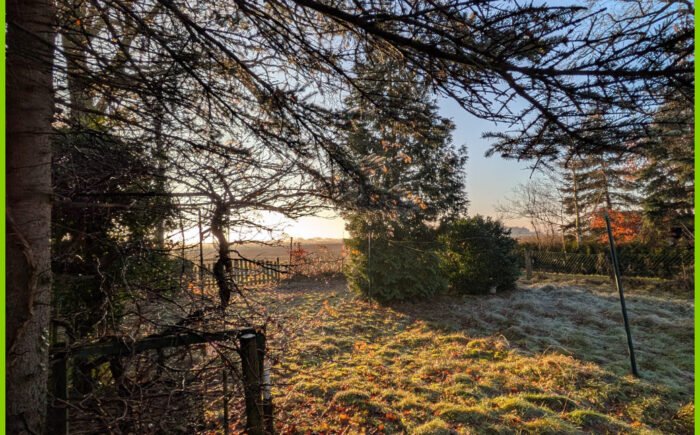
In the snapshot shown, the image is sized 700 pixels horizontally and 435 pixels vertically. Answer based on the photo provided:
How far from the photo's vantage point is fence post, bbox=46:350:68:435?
158cm

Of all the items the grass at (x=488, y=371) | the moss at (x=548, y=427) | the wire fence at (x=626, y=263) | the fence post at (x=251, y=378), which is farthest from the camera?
the wire fence at (x=626, y=263)

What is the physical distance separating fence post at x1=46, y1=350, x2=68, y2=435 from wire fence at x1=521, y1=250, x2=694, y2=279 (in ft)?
43.3

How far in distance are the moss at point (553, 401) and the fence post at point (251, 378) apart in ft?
9.97

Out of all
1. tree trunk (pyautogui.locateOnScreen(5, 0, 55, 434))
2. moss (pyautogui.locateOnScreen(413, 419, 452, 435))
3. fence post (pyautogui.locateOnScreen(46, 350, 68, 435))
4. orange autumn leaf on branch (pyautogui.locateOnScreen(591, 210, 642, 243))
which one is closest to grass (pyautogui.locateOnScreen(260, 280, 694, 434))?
moss (pyautogui.locateOnScreen(413, 419, 452, 435))

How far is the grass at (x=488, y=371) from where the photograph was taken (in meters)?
3.03

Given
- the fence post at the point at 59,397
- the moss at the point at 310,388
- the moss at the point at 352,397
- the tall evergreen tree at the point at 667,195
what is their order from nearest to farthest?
the fence post at the point at 59,397, the moss at the point at 352,397, the moss at the point at 310,388, the tall evergreen tree at the point at 667,195

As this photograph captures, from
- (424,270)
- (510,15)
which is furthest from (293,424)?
(424,270)

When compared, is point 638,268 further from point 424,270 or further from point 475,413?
point 475,413

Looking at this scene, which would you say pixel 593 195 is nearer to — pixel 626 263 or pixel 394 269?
pixel 626 263

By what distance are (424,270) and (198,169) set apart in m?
6.70

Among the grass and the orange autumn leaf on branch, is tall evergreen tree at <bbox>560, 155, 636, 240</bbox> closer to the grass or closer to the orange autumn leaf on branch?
the orange autumn leaf on branch

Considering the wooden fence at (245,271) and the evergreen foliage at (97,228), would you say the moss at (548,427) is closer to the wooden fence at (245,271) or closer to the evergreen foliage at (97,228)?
the wooden fence at (245,271)

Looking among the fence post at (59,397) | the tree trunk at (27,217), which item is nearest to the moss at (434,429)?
the fence post at (59,397)

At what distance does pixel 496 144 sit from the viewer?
2.12 meters
